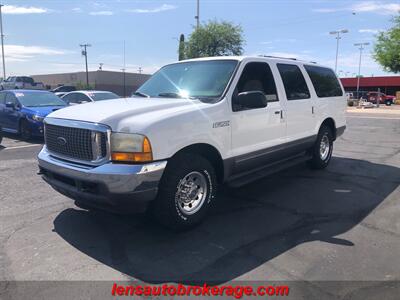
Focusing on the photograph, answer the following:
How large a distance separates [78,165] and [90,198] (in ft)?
1.42

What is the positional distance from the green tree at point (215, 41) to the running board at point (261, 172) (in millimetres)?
28676

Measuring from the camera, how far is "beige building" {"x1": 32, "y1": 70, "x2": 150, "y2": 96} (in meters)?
66.8

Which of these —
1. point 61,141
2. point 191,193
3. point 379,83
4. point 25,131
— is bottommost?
point 25,131

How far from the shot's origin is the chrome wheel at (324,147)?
23.8 feet

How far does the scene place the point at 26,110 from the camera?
11156mm

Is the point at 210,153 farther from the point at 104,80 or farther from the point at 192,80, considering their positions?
the point at 104,80

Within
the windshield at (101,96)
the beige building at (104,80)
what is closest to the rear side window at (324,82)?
the windshield at (101,96)

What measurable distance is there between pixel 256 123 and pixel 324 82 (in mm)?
2836

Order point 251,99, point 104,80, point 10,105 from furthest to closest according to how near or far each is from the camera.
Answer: point 104,80 < point 10,105 < point 251,99

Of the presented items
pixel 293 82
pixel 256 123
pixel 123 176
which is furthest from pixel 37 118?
pixel 123 176

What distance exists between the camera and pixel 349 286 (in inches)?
123

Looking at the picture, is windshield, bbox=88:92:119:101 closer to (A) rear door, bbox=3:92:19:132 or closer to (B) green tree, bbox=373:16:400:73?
(A) rear door, bbox=3:92:19:132

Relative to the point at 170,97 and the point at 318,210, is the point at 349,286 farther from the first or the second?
the point at 170,97

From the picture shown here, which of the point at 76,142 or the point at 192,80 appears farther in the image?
the point at 192,80
